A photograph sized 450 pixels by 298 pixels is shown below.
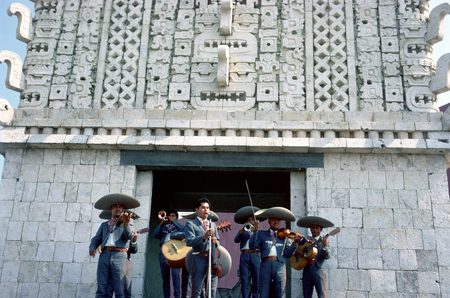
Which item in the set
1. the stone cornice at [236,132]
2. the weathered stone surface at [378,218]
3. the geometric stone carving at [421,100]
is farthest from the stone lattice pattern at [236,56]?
the weathered stone surface at [378,218]

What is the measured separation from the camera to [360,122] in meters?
10.8

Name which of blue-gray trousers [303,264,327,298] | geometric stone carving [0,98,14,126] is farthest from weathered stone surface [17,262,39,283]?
blue-gray trousers [303,264,327,298]

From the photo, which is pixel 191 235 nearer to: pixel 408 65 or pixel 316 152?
pixel 316 152

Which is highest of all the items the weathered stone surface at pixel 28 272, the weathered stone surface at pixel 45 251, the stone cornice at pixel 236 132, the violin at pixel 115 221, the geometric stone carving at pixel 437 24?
the geometric stone carving at pixel 437 24

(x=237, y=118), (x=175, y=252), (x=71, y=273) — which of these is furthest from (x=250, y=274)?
(x=71, y=273)

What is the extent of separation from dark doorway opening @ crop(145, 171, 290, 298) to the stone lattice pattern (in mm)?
2142

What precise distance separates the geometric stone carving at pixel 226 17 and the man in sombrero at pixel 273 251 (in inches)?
171

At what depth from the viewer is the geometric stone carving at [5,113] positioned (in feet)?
35.9

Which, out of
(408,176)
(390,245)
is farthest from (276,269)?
(408,176)

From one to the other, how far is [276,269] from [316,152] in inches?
112

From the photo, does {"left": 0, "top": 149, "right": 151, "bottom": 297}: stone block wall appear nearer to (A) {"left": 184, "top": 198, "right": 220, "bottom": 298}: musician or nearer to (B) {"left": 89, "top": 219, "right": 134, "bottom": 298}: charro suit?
(B) {"left": 89, "top": 219, "right": 134, "bottom": 298}: charro suit

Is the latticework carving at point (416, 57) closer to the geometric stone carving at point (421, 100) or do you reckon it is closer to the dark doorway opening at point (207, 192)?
the geometric stone carving at point (421, 100)

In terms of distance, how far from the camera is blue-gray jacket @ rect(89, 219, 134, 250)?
8578mm

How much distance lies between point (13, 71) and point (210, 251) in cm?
621
